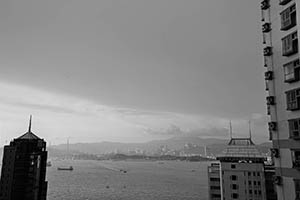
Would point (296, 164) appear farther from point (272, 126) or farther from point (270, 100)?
point (270, 100)

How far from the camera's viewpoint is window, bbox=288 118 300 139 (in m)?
7.71

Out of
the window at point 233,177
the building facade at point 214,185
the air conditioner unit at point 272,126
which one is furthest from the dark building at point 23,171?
the air conditioner unit at point 272,126

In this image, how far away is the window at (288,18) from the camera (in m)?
8.12

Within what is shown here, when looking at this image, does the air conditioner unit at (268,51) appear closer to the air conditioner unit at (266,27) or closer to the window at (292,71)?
the air conditioner unit at (266,27)

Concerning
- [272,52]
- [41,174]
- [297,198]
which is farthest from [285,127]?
[41,174]

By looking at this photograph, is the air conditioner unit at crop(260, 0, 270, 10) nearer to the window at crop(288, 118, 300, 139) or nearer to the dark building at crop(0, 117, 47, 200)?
the window at crop(288, 118, 300, 139)

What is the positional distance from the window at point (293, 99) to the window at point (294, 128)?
41 cm

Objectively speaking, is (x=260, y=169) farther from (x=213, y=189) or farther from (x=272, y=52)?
(x=272, y=52)

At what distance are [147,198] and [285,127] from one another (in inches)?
2065

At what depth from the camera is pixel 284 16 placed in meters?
8.57

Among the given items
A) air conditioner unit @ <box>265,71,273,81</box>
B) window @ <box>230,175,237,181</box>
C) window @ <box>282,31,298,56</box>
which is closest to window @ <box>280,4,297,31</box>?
window @ <box>282,31,298,56</box>

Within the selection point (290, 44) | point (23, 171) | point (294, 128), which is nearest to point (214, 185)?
point (23, 171)

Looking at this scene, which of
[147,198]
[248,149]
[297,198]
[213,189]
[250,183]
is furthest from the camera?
[147,198]

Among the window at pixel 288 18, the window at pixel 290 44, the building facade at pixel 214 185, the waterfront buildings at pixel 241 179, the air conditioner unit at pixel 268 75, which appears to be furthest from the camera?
the building facade at pixel 214 185
